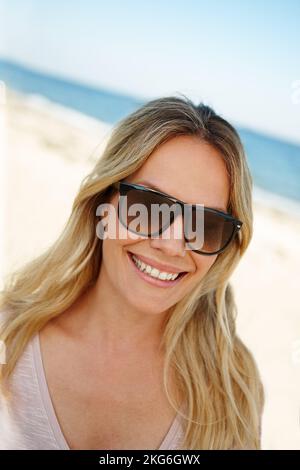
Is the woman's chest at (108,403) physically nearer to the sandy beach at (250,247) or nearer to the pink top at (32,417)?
the pink top at (32,417)

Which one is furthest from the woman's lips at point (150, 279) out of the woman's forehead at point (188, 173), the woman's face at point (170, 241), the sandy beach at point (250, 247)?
the sandy beach at point (250, 247)

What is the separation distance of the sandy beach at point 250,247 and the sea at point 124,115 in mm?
1615

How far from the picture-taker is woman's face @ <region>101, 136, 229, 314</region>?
1.34 meters

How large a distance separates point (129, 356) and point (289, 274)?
512cm

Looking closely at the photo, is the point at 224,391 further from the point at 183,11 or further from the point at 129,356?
the point at 183,11

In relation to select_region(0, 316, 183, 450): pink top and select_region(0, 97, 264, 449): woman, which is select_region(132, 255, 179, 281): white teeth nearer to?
select_region(0, 97, 264, 449): woman

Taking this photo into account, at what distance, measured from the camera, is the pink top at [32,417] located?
141 cm

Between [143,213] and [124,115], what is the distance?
13230 millimetres

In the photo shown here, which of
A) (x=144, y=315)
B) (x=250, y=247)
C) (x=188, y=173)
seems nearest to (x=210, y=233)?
(x=188, y=173)

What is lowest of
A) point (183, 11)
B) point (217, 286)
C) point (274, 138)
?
point (217, 286)

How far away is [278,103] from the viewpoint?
52.6 feet

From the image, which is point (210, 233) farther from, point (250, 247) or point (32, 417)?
point (250, 247)
